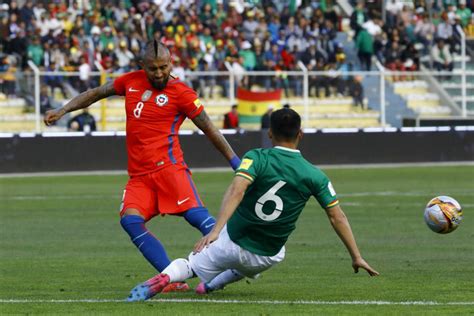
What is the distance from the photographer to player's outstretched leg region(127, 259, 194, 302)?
9781 millimetres

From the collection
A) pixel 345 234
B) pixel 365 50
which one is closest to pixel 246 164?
pixel 345 234

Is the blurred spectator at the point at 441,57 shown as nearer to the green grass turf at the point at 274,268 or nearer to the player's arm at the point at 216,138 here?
the green grass turf at the point at 274,268

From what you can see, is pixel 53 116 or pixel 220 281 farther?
pixel 53 116

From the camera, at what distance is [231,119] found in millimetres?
34750

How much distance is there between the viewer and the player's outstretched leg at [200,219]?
10883 mm

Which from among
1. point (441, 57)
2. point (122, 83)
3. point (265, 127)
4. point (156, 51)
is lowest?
point (265, 127)

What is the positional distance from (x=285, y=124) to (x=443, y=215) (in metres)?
3.14

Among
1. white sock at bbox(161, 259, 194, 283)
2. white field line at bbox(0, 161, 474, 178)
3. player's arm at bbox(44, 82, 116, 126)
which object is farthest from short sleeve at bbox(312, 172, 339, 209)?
white field line at bbox(0, 161, 474, 178)

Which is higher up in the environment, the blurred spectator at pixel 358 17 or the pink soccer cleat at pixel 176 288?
the blurred spectator at pixel 358 17

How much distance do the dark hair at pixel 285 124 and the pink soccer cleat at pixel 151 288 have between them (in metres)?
1.40

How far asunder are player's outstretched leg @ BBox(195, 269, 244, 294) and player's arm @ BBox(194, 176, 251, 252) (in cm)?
123

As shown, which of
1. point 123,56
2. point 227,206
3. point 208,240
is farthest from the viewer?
point 123,56

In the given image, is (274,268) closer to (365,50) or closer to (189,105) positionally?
(189,105)

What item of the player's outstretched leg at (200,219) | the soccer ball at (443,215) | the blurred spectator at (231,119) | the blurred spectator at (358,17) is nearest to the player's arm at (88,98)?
the player's outstretched leg at (200,219)
